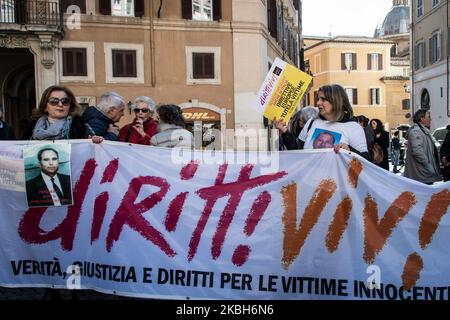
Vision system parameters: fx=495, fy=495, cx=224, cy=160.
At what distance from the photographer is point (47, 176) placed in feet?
12.9

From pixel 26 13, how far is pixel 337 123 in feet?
63.2

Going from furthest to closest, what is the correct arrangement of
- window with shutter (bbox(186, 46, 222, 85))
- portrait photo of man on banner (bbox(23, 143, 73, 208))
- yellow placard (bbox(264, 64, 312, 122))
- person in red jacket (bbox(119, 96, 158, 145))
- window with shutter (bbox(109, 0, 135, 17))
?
window with shutter (bbox(186, 46, 222, 85)) → window with shutter (bbox(109, 0, 135, 17)) → person in red jacket (bbox(119, 96, 158, 145)) → yellow placard (bbox(264, 64, 312, 122)) → portrait photo of man on banner (bbox(23, 143, 73, 208))

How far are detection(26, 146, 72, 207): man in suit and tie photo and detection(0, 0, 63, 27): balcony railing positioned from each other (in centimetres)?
1775

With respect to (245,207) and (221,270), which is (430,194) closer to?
(245,207)

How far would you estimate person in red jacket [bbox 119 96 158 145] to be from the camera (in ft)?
15.9

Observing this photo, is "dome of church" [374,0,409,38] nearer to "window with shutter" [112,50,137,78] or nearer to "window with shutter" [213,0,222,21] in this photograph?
"window with shutter" [213,0,222,21]

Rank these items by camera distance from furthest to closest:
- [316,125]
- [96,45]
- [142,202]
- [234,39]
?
[234,39] → [96,45] → [316,125] → [142,202]

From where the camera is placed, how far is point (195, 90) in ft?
Answer: 74.1

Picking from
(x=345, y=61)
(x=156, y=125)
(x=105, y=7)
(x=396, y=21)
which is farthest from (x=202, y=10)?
(x=396, y=21)

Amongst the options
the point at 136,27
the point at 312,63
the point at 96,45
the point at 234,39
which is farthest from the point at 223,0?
the point at 312,63

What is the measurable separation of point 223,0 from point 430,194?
20583mm

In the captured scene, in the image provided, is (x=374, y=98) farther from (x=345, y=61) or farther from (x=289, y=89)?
(x=289, y=89)

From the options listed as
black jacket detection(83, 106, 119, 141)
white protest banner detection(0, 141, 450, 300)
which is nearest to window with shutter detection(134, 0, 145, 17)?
black jacket detection(83, 106, 119, 141)

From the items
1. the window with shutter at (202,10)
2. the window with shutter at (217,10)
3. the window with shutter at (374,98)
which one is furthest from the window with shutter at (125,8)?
the window with shutter at (374,98)
